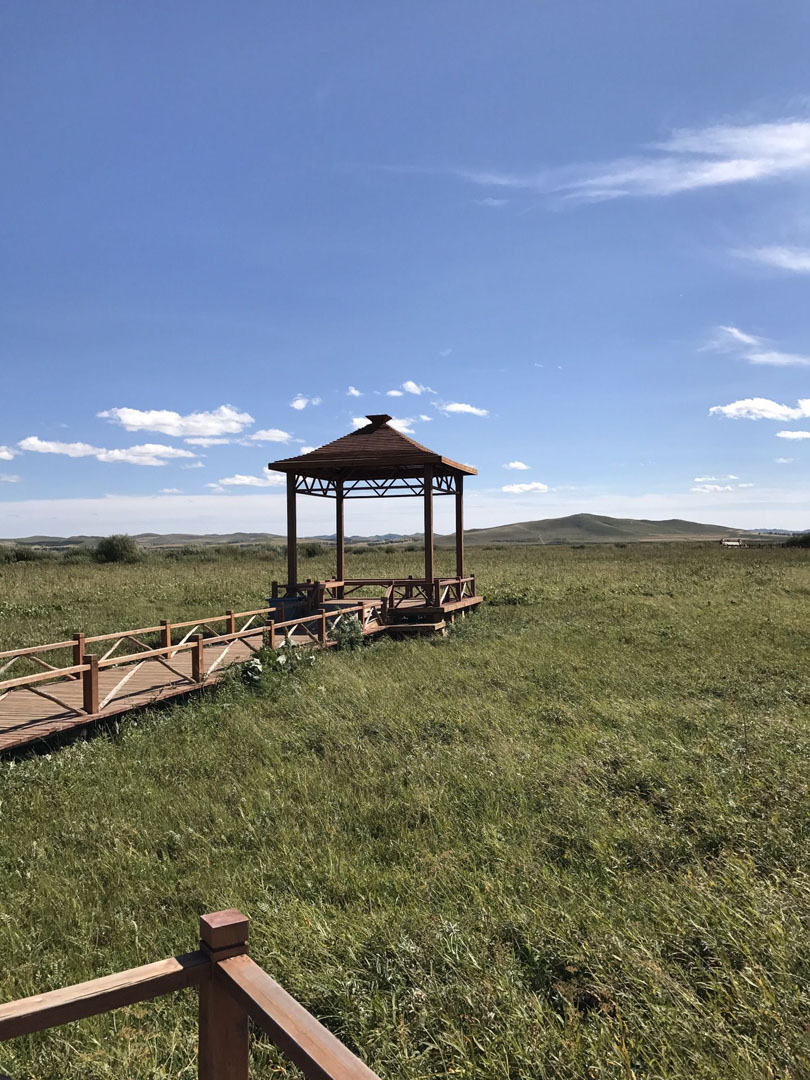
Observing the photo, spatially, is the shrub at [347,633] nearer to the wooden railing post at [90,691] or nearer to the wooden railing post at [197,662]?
the wooden railing post at [197,662]

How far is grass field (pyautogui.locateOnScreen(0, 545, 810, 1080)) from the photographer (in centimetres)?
340

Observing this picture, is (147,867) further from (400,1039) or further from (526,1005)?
(526,1005)

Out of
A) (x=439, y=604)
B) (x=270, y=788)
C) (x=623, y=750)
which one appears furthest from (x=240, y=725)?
(x=439, y=604)

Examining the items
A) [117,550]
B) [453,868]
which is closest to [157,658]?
[453,868]

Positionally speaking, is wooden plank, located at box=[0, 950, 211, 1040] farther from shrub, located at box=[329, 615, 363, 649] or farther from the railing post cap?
shrub, located at box=[329, 615, 363, 649]

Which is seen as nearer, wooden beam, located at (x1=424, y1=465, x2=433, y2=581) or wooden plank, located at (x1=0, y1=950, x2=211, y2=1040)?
wooden plank, located at (x1=0, y1=950, x2=211, y2=1040)

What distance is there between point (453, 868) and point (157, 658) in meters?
6.43

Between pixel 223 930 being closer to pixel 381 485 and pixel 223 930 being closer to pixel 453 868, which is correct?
pixel 453 868

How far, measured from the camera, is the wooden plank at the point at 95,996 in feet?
5.88

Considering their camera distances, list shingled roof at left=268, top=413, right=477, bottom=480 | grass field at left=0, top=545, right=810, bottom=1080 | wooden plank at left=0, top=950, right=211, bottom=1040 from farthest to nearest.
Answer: shingled roof at left=268, top=413, right=477, bottom=480
grass field at left=0, top=545, right=810, bottom=1080
wooden plank at left=0, top=950, right=211, bottom=1040

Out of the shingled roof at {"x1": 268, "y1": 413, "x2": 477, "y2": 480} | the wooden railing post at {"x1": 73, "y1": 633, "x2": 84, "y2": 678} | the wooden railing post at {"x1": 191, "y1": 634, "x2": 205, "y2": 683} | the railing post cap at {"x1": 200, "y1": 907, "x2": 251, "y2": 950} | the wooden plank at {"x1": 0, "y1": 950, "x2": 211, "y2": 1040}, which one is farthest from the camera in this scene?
the shingled roof at {"x1": 268, "y1": 413, "x2": 477, "y2": 480}

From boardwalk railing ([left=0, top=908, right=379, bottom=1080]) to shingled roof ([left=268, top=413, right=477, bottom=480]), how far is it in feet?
47.0

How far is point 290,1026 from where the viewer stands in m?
1.75

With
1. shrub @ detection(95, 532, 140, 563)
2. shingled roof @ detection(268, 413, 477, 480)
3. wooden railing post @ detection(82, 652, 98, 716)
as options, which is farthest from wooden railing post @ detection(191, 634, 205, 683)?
shrub @ detection(95, 532, 140, 563)
